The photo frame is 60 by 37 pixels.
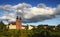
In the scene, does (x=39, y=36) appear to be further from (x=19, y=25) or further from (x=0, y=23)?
(x=0, y=23)

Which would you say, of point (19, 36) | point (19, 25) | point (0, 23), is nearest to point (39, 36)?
point (19, 36)

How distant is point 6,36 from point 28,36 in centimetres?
129

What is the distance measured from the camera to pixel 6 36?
951 cm

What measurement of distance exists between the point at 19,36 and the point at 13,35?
357mm

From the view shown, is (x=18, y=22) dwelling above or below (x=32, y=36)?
above

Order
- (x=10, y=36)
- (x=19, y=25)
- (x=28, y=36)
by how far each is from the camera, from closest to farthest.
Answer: (x=10, y=36) → (x=28, y=36) → (x=19, y=25)

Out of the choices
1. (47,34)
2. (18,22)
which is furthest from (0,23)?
(47,34)

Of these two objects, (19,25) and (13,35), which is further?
(19,25)

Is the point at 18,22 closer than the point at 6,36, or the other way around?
the point at 6,36

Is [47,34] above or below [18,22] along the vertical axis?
below

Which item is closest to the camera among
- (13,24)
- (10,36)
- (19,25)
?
(10,36)

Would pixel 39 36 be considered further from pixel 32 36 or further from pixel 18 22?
pixel 18 22

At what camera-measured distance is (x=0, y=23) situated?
46.2 feet

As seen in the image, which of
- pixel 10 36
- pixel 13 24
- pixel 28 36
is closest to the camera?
pixel 10 36
